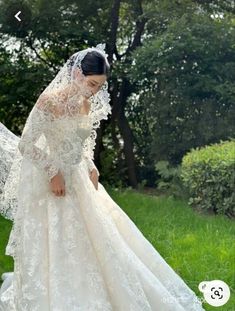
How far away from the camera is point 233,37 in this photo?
812cm

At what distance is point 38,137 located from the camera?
129 inches

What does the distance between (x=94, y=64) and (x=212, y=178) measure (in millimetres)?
3636

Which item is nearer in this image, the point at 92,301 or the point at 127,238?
the point at 92,301

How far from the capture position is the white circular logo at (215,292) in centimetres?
418

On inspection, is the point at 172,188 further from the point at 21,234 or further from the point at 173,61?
the point at 21,234

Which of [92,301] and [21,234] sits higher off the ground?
[21,234]

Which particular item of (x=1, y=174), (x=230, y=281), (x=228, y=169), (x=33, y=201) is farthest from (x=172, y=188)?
(x=33, y=201)

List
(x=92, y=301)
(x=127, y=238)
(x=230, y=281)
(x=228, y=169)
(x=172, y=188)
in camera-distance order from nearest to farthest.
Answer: (x=92, y=301) < (x=127, y=238) < (x=230, y=281) < (x=228, y=169) < (x=172, y=188)

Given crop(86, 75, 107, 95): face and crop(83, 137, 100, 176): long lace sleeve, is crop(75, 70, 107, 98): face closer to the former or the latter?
crop(86, 75, 107, 95): face

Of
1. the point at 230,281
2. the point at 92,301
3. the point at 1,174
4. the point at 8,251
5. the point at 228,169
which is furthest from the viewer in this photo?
the point at 228,169

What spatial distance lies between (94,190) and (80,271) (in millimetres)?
459

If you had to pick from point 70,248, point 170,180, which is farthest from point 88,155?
point 170,180

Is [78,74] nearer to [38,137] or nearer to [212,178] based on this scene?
[38,137]

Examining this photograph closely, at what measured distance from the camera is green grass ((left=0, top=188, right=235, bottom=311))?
4762 millimetres
